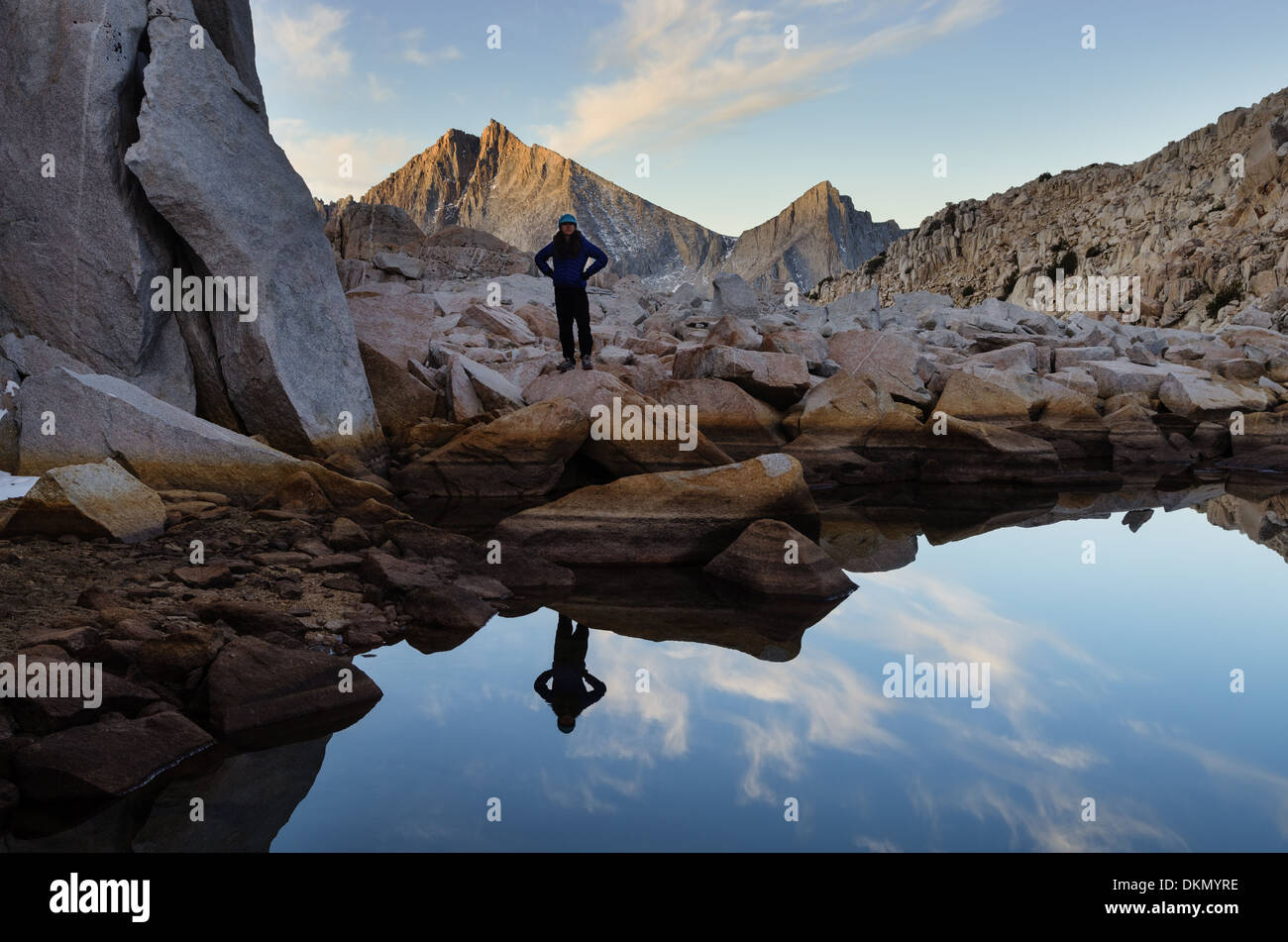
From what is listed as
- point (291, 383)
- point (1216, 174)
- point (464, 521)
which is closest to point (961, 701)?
point (464, 521)

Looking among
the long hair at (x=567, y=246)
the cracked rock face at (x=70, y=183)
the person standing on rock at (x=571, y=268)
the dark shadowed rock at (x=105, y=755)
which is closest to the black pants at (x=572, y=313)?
the person standing on rock at (x=571, y=268)

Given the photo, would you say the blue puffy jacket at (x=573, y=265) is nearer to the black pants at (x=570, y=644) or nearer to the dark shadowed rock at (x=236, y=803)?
the black pants at (x=570, y=644)

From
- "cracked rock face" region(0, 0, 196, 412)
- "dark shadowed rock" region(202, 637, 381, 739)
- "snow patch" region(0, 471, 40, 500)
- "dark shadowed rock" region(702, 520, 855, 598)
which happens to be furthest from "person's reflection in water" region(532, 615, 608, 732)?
"cracked rock face" region(0, 0, 196, 412)

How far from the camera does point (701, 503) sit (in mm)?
6887

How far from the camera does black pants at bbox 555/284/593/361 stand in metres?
10.4

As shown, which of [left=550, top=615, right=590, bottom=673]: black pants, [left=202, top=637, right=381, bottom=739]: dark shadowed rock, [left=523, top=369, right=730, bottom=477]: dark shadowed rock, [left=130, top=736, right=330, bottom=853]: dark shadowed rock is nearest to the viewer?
[left=130, top=736, right=330, bottom=853]: dark shadowed rock

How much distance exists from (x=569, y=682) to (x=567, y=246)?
673 centimetres

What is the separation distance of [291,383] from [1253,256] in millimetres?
34489

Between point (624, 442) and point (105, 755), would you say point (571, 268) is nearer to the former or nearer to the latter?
point (624, 442)

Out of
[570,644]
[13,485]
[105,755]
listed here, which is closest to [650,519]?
[570,644]

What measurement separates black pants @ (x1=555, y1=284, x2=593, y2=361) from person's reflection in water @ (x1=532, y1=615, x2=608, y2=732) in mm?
5774

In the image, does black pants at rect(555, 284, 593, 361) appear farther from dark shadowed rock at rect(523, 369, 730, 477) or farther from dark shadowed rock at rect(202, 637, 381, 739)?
dark shadowed rock at rect(202, 637, 381, 739)

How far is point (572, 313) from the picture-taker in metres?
10.7
